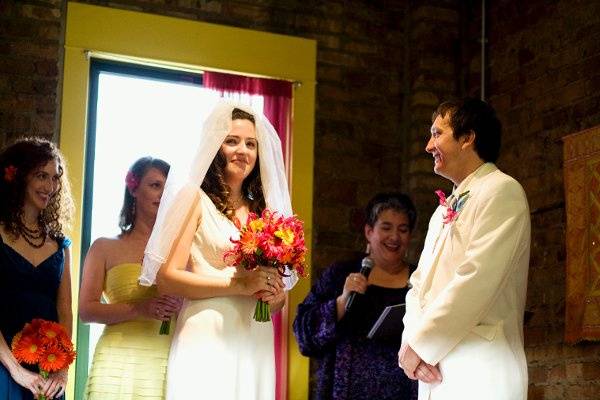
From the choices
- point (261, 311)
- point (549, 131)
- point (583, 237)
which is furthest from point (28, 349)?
point (549, 131)

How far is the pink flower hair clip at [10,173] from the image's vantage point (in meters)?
4.05

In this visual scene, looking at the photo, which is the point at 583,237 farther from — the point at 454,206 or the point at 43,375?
the point at 43,375

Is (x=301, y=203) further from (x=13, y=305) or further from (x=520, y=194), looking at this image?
(x=520, y=194)

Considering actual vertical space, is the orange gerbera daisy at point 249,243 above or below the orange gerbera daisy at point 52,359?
above

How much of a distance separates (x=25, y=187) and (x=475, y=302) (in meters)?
1.94

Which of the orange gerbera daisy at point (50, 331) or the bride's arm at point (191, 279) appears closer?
the bride's arm at point (191, 279)

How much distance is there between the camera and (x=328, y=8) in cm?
616

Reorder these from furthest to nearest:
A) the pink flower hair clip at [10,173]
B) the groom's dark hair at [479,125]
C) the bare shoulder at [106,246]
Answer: the bare shoulder at [106,246]
the pink flower hair clip at [10,173]
the groom's dark hair at [479,125]

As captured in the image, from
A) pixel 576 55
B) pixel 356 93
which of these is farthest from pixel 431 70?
pixel 576 55

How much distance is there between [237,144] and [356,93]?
264cm

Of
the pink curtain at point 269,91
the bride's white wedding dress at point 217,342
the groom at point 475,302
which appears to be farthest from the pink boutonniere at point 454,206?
the pink curtain at point 269,91

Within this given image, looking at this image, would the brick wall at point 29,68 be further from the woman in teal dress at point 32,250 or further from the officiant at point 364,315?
the officiant at point 364,315

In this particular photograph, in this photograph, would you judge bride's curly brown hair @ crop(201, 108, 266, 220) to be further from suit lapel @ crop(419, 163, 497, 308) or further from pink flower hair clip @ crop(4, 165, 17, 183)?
pink flower hair clip @ crop(4, 165, 17, 183)

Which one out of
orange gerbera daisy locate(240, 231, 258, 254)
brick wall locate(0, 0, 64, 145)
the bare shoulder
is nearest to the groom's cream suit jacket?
orange gerbera daisy locate(240, 231, 258, 254)
